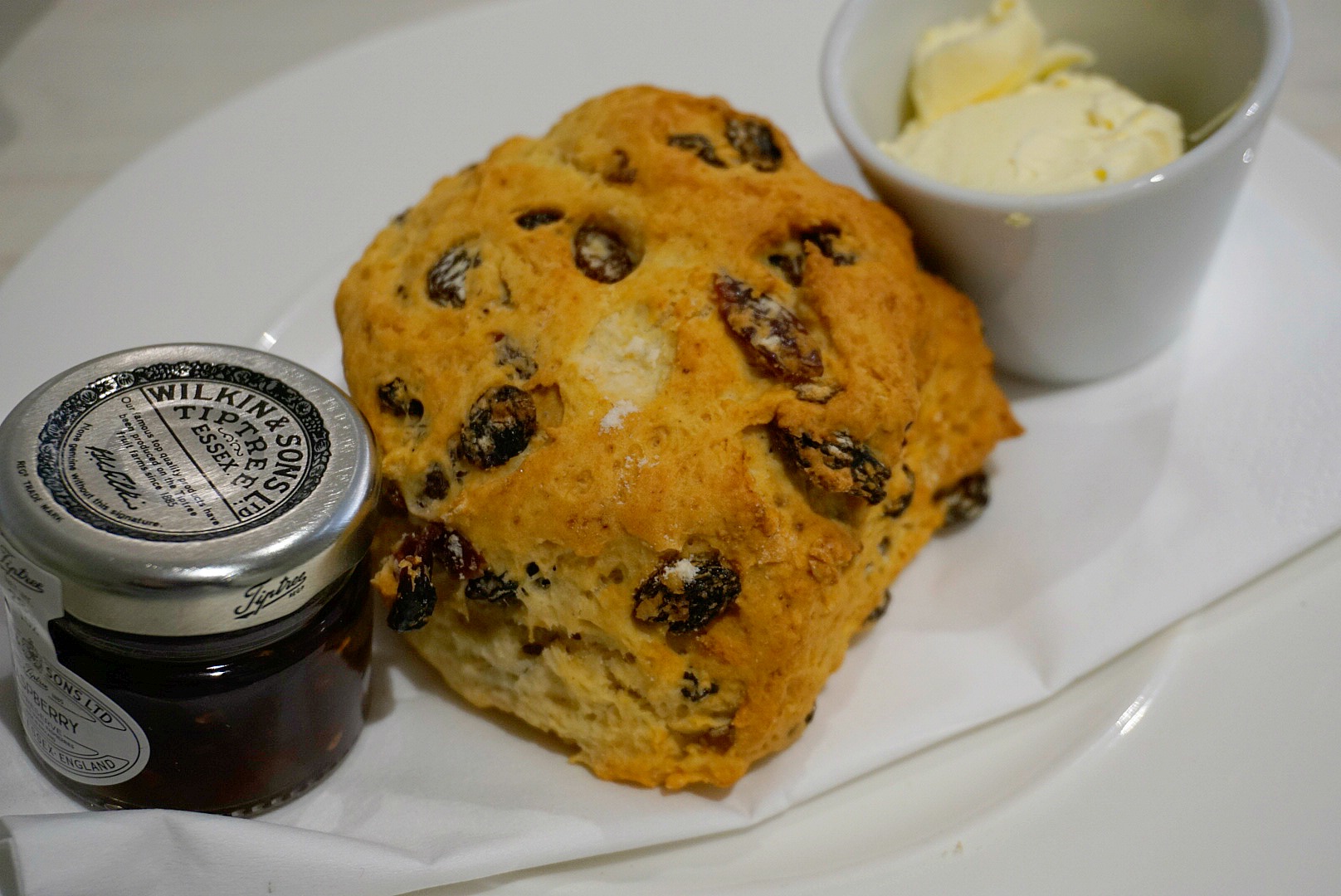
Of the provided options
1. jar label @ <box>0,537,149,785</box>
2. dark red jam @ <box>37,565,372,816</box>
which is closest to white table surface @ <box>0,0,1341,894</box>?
dark red jam @ <box>37,565,372,816</box>

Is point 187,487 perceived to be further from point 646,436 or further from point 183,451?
point 646,436

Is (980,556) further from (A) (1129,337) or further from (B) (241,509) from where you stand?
(B) (241,509)

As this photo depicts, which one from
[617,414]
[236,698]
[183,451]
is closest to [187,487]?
[183,451]

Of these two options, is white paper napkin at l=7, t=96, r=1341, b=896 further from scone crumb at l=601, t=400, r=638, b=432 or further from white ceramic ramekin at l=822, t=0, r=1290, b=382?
scone crumb at l=601, t=400, r=638, b=432

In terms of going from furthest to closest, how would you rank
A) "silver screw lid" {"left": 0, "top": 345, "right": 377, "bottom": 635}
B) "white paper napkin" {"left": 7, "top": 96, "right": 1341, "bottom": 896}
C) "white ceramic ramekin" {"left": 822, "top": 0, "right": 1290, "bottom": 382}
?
"white ceramic ramekin" {"left": 822, "top": 0, "right": 1290, "bottom": 382} → "white paper napkin" {"left": 7, "top": 96, "right": 1341, "bottom": 896} → "silver screw lid" {"left": 0, "top": 345, "right": 377, "bottom": 635}

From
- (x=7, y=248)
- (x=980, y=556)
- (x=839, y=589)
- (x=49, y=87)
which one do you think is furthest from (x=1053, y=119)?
(x=49, y=87)

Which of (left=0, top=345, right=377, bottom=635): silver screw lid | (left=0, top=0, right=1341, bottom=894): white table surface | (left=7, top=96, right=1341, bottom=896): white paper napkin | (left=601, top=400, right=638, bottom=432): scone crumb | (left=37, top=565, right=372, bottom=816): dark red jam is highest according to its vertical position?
(left=0, top=345, right=377, bottom=635): silver screw lid
